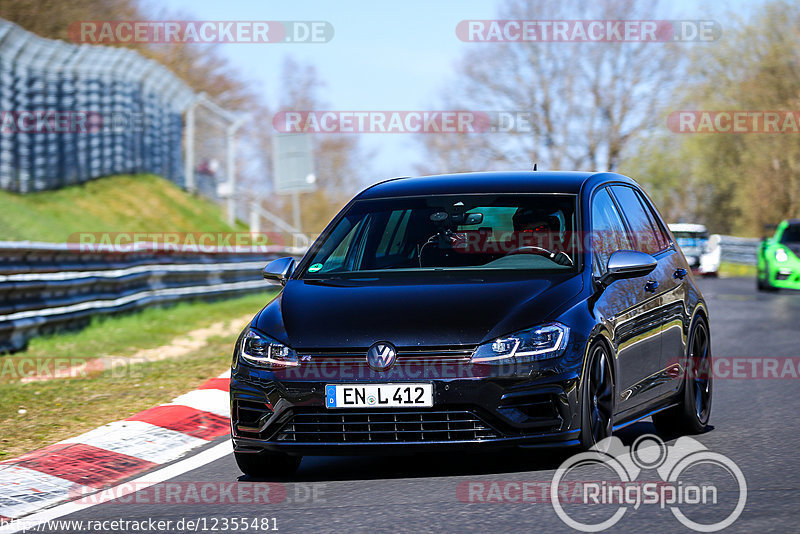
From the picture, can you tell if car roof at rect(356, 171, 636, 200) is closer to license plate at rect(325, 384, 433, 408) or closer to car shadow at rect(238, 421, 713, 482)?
car shadow at rect(238, 421, 713, 482)

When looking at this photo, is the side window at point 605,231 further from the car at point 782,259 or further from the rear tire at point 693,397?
the car at point 782,259

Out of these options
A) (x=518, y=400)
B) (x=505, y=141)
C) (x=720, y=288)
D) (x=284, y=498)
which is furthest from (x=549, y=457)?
(x=505, y=141)

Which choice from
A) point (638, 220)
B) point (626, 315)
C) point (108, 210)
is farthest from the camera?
point (108, 210)

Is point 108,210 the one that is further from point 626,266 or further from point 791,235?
point 626,266

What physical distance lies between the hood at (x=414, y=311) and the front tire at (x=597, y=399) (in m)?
0.33

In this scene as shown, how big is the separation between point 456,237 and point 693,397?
190 centimetres

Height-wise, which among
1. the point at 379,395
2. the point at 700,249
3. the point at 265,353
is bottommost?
the point at 700,249

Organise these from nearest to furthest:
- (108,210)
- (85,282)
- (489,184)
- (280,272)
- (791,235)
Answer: (280,272) → (489,184) → (85,282) → (791,235) → (108,210)

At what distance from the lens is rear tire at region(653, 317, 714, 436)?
8.01 m

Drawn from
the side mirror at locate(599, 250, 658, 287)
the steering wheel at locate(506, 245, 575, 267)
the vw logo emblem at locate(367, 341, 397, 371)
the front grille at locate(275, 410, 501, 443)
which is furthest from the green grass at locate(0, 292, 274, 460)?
the side mirror at locate(599, 250, 658, 287)

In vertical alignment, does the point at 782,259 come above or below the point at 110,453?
below

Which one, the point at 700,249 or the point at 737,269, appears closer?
the point at 700,249

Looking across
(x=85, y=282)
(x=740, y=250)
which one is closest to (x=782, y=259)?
(x=85, y=282)

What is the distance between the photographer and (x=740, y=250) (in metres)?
43.8
